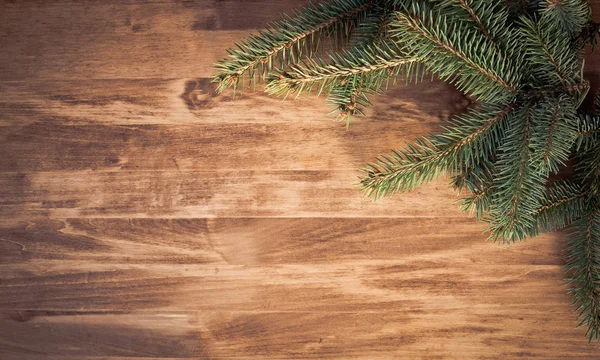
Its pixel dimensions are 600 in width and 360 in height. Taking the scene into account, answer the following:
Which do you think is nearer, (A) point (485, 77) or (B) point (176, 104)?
(A) point (485, 77)

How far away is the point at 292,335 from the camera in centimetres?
93

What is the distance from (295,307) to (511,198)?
47cm

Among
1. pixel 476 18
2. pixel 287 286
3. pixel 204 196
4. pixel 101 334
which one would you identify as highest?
pixel 476 18

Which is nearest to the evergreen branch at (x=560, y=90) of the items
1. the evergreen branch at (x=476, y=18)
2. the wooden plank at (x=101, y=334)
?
the evergreen branch at (x=476, y=18)

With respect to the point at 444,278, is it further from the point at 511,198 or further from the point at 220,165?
the point at 220,165

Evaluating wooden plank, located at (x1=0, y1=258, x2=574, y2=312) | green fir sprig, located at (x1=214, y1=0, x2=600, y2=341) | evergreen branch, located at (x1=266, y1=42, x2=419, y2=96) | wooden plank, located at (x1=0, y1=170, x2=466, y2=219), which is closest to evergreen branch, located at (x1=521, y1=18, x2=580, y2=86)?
green fir sprig, located at (x1=214, y1=0, x2=600, y2=341)

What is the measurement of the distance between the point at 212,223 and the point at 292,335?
0.27 m

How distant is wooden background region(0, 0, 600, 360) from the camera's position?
90cm

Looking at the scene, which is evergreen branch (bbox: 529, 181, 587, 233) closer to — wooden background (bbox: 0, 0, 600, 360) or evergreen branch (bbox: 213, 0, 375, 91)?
wooden background (bbox: 0, 0, 600, 360)

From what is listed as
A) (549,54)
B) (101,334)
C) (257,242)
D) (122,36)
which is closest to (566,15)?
(549,54)

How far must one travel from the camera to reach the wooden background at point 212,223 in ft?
2.96

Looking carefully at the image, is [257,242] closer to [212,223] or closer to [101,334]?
[212,223]

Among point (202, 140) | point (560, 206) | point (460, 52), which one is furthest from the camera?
point (202, 140)

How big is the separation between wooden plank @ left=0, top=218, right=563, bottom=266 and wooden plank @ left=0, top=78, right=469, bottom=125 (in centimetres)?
20
